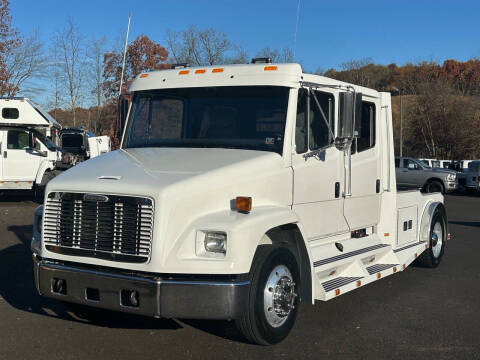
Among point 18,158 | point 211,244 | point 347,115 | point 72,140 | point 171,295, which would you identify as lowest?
point 171,295

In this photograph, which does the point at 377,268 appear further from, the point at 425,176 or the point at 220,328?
the point at 425,176

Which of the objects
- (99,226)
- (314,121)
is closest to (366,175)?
(314,121)

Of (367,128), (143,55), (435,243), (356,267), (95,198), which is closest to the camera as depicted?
(95,198)

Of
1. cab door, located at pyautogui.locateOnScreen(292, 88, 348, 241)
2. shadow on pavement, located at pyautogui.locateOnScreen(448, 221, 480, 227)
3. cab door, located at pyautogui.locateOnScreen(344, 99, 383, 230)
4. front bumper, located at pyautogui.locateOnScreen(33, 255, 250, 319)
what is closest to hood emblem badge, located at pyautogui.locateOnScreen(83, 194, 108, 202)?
front bumper, located at pyautogui.locateOnScreen(33, 255, 250, 319)

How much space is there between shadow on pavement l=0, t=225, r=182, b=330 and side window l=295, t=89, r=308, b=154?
213 centimetres

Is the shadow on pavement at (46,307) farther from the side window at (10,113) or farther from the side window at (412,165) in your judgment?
the side window at (412,165)

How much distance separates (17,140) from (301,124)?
14.0 meters

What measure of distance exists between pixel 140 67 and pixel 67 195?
112 ft

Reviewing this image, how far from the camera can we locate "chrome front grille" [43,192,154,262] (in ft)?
14.9

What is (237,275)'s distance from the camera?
4.58 m

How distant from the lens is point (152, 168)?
200 inches

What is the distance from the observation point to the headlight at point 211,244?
178 inches

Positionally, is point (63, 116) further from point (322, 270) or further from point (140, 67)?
point (322, 270)

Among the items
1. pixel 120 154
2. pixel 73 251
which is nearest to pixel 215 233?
pixel 73 251
